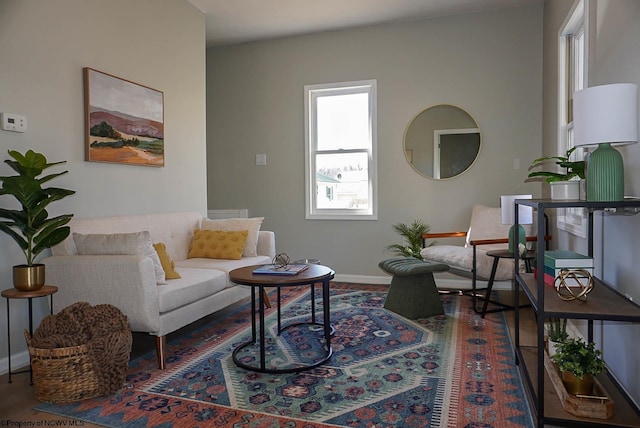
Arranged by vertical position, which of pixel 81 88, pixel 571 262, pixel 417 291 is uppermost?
pixel 81 88

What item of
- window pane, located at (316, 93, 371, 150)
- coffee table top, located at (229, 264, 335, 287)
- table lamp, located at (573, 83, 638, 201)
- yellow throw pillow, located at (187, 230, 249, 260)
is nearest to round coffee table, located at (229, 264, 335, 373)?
coffee table top, located at (229, 264, 335, 287)

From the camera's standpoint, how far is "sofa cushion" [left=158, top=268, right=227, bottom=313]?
2.54 metres

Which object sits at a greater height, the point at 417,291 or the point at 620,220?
the point at 620,220

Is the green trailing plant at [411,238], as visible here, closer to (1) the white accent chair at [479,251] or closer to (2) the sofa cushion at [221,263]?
(1) the white accent chair at [479,251]

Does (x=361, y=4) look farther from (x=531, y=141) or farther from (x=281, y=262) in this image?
(x=281, y=262)

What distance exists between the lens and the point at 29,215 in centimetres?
233

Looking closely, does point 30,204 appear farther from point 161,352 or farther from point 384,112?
point 384,112

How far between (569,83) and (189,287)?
10.2ft

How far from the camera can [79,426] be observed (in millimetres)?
1852

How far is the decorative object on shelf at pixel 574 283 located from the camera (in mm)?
1806

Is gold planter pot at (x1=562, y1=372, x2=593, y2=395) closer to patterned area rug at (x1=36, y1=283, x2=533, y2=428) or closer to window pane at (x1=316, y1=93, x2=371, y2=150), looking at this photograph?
patterned area rug at (x1=36, y1=283, x2=533, y2=428)

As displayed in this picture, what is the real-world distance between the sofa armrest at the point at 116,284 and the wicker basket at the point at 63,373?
1.27ft

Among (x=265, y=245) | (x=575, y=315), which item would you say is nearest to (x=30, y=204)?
(x=265, y=245)

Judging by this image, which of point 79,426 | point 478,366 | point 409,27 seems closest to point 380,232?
point 409,27
